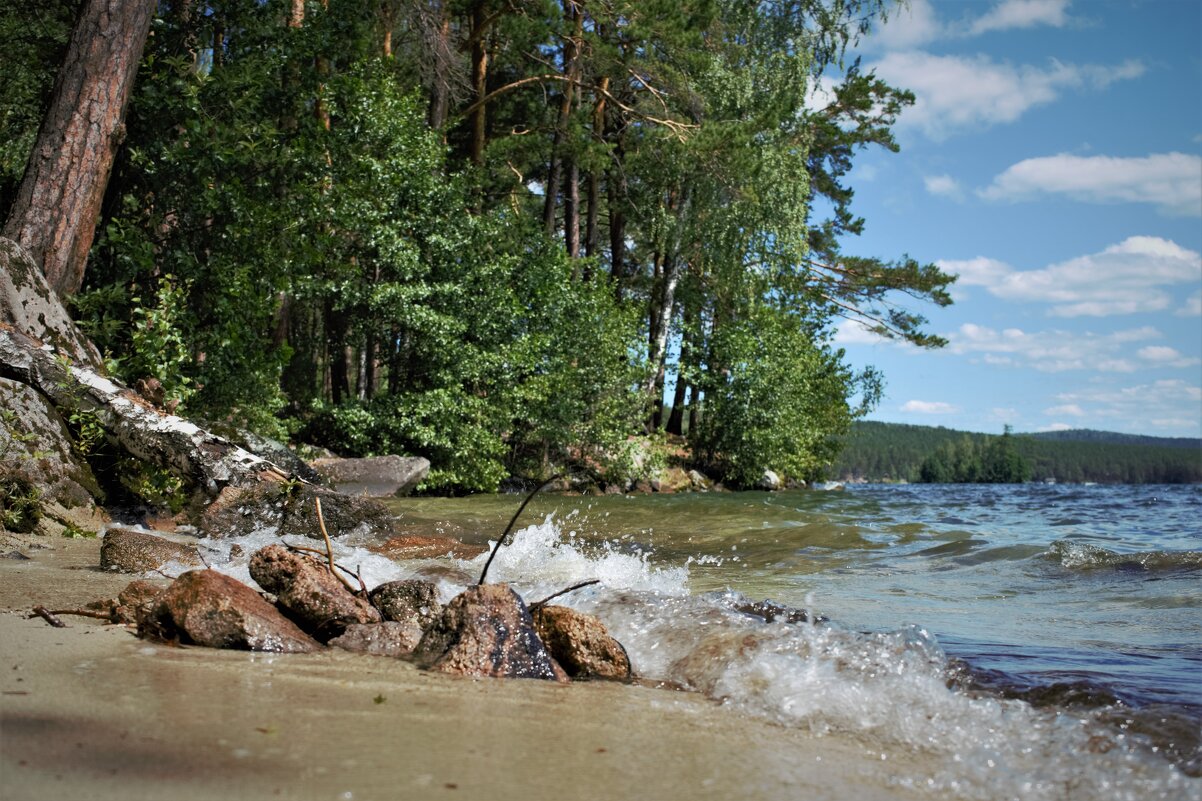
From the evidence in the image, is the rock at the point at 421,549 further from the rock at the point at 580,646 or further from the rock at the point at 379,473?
the rock at the point at 379,473

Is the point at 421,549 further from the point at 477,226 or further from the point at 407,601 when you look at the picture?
the point at 477,226

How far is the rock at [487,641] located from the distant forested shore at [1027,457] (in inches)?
3402

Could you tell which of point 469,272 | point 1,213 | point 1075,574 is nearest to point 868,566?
point 1075,574

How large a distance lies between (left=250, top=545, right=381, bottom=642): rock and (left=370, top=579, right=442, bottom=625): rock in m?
0.11

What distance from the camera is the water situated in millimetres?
2840

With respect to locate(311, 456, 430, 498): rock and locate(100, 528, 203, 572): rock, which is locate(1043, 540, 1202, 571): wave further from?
locate(311, 456, 430, 498): rock

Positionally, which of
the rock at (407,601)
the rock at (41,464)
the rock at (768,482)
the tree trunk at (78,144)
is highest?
the tree trunk at (78,144)

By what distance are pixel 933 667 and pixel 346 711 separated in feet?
7.30

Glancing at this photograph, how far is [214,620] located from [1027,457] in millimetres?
108017

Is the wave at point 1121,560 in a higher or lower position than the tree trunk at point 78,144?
lower

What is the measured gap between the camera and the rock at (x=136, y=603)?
141 inches

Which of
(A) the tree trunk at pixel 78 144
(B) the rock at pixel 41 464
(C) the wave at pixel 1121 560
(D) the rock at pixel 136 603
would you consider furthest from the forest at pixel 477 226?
(C) the wave at pixel 1121 560

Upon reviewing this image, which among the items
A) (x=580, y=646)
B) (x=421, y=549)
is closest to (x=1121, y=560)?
(x=421, y=549)

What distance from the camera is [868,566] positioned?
26.4 ft
